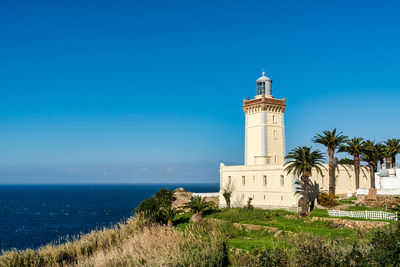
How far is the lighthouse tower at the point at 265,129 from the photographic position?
44562 mm

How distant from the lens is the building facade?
40.0 metres

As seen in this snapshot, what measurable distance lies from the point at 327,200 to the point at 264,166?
24.6ft

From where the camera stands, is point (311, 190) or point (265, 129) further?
point (265, 129)

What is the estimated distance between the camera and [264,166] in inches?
1610

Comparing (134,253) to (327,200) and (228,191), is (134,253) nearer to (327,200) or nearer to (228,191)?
(327,200)

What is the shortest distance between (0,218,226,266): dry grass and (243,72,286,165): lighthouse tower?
22.5m

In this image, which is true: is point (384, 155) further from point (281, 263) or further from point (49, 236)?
point (49, 236)

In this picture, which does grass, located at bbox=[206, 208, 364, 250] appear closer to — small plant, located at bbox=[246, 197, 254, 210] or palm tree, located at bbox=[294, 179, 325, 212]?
small plant, located at bbox=[246, 197, 254, 210]

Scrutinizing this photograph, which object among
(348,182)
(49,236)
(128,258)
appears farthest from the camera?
(49,236)

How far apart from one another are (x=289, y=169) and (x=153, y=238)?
1753 cm

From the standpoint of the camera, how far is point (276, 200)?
3916 centimetres

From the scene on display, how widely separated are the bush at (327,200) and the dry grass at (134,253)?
17736 millimetres

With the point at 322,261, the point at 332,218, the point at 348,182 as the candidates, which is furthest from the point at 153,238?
the point at 348,182

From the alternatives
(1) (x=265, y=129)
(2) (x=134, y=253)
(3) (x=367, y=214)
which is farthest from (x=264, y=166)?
(2) (x=134, y=253)
